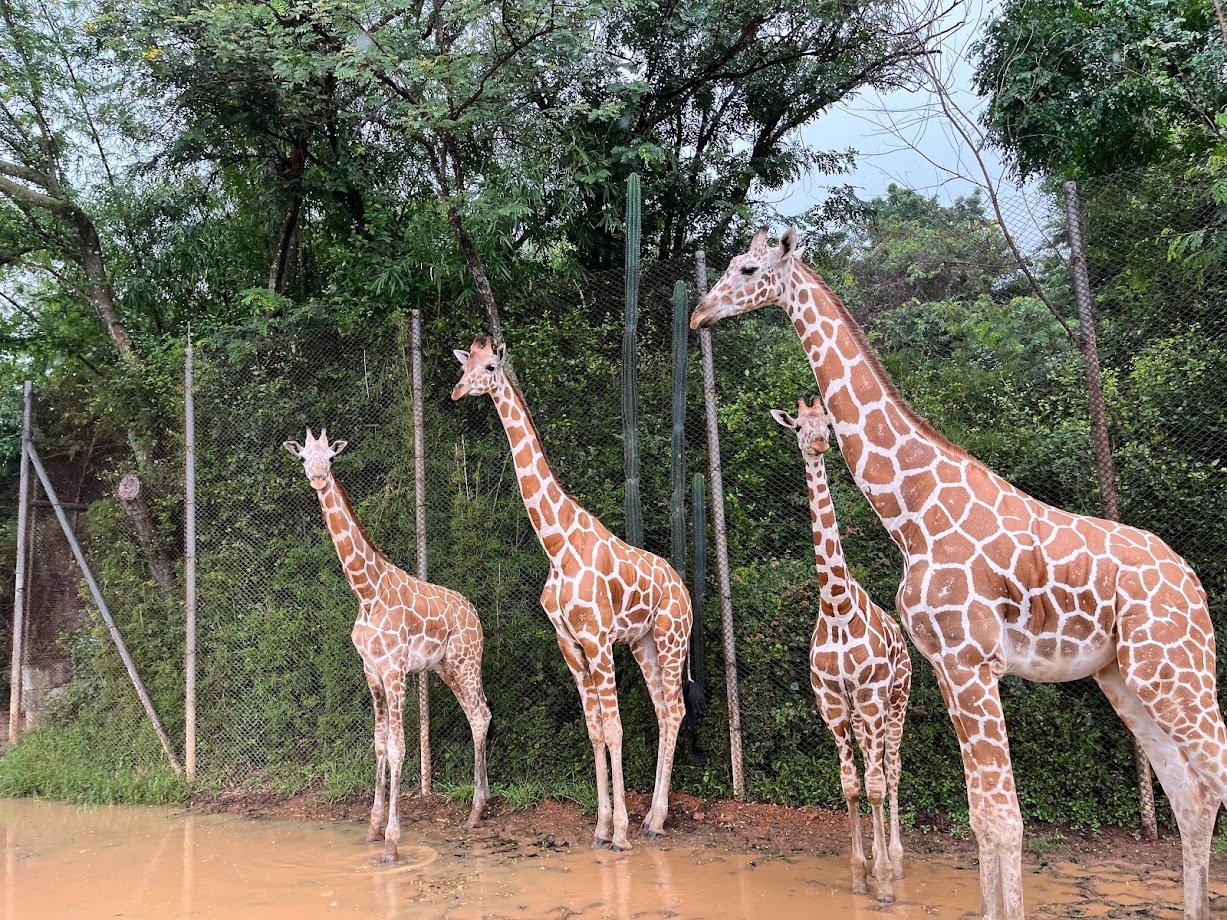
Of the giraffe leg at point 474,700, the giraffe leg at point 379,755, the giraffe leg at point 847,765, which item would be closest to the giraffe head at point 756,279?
the giraffe leg at point 847,765

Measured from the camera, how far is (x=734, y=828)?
5105 mm

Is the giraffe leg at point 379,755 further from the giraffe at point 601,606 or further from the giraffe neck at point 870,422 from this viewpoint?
the giraffe neck at point 870,422

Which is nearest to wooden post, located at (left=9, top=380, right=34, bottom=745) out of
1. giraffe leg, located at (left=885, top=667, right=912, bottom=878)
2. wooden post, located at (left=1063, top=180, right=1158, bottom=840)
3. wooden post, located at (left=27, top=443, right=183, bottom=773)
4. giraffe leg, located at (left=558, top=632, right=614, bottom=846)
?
wooden post, located at (left=27, top=443, right=183, bottom=773)

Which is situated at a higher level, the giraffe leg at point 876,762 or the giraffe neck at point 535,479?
the giraffe neck at point 535,479

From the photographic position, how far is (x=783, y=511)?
5.73 metres

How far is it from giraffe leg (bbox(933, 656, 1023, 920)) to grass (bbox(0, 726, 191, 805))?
570 centimetres

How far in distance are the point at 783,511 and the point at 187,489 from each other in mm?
4660

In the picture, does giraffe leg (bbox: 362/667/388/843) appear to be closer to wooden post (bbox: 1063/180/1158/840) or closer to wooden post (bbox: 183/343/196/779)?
wooden post (bbox: 183/343/196/779)

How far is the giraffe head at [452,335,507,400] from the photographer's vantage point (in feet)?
17.3

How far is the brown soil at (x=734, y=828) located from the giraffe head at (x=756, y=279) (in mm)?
3015

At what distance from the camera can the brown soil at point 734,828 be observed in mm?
4395

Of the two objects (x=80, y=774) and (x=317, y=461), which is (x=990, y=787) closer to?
(x=317, y=461)

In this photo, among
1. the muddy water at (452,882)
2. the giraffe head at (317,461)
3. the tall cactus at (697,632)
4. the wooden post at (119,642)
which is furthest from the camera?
the wooden post at (119,642)

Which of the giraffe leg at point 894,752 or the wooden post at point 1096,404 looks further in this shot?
the wooden post at point 1096,404
